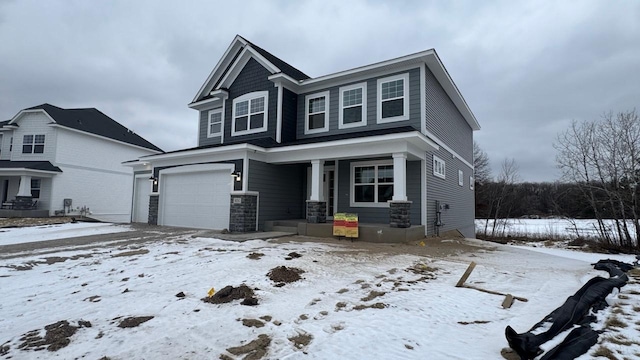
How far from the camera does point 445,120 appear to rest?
13.1m

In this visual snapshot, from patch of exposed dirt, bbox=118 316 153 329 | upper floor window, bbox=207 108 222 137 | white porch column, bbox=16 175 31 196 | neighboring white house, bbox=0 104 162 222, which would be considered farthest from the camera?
neighboring white house, bbox=0 104 162 222

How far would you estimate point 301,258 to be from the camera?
6.50 metres

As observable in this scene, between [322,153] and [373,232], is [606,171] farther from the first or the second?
[322,153]

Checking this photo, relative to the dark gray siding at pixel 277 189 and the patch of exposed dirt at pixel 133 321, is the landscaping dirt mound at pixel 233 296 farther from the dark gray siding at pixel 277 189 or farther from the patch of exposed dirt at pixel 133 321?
the dark gray siding at pixel 277 189

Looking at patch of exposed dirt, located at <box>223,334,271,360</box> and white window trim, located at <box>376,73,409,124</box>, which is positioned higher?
white window trim, located at <box>376,73,409,124</box>

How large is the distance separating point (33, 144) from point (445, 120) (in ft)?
86.1


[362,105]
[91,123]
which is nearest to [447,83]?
[362,105]

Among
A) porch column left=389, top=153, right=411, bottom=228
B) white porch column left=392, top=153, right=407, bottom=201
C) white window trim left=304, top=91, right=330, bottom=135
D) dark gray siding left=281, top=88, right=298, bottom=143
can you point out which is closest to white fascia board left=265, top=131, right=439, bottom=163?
white porch column left=392, top=153, right=407, bottom=201

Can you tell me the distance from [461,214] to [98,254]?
1452 centimetres

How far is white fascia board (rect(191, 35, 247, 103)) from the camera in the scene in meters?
14.0

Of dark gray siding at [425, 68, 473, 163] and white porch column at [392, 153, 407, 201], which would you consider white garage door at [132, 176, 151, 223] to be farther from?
dark gray siding at [425, 68, 473, 163]

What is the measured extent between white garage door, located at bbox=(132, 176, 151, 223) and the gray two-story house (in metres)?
3.07

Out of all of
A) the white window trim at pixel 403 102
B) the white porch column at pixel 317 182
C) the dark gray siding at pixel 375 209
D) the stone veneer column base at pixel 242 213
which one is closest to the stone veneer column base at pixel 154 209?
the stone veneer column base at pixel 242 213

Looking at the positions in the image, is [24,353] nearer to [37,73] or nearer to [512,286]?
[512,286]
